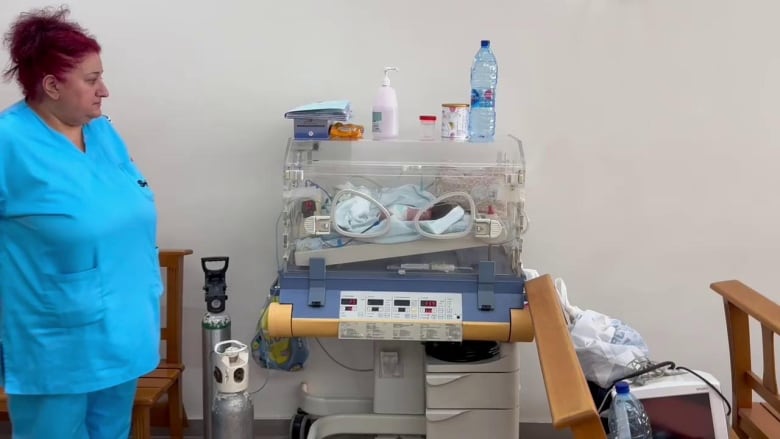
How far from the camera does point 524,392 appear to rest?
113 inches

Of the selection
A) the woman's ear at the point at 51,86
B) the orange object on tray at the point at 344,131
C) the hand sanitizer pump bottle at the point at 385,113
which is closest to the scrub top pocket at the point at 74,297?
the woman's ear at the point at 51,86

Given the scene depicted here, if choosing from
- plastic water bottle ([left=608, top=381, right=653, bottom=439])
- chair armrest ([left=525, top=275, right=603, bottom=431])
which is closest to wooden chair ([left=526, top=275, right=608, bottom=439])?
chair armrest ([left=525, top=275, right=603, bottom=431])

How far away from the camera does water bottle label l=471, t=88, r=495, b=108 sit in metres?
2.46

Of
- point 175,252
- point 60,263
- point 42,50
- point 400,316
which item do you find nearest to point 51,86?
point 42,50

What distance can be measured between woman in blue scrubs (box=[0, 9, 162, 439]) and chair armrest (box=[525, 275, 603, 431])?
3.54ft

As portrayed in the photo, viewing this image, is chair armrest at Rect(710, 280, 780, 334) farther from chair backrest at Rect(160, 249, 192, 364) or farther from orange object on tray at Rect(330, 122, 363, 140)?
chair backrest at Rect(160, 249, 192, 364)

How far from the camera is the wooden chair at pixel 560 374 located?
130 cm

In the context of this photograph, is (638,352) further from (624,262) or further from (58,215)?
(58,215)

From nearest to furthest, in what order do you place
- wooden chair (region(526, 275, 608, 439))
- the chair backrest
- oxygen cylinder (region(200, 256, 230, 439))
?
wooden chair (region(526, 275, 608, 439))
oxygen cylinder (region(200, 256, 230, 439))
the chair backrest

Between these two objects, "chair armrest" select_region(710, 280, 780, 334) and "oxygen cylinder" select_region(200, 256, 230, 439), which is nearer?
"chair armrest" select_region(710, 280, 780, 334)

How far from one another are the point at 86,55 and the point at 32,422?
97 cm

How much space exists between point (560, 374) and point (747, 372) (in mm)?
1000

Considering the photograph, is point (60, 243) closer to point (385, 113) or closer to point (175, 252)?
point (175, 252)

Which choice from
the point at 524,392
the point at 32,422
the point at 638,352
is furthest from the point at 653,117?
the point at 32,422
